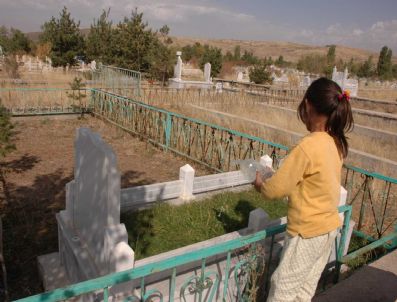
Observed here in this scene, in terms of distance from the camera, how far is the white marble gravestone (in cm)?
285

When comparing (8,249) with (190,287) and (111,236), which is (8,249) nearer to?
(111,236)

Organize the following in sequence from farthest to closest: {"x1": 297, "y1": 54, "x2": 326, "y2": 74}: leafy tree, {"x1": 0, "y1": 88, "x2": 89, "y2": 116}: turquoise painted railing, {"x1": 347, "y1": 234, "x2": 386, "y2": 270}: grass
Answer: {"x1": 297, "y1": 54, "x2": 326, "y2": 74}: leafy tree → {"x1": 0, "y1": 88, "x2": 89, "y2": 116}: turquoise painted railing → {"x1": 347, "y1": 234, "x2": 386, "y2": 270}: grass

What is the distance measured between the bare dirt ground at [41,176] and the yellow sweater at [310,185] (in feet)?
9.31

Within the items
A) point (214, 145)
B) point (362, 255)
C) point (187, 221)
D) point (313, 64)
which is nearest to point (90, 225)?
point (187, 221)

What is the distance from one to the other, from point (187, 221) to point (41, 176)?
356 cm

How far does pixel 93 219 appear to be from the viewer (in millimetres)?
3236

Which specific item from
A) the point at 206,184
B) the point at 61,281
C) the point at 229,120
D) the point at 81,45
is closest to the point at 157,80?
the point at 81,45

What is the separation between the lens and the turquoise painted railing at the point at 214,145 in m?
5.30

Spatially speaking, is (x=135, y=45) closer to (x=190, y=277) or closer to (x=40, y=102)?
(x=40, y=102)

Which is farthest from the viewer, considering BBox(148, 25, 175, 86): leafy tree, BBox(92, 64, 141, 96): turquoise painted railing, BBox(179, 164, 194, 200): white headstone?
BBox(148, 25, 175, 86): leafy tree

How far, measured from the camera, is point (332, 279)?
3.38m

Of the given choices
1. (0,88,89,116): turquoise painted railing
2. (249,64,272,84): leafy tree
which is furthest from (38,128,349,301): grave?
(249,64,272,84): leafy tree

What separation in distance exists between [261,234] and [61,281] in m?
2.39

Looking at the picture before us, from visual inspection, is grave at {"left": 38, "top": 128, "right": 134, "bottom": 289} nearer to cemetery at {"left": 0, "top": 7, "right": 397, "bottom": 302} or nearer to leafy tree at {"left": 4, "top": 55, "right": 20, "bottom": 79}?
cemetery at {"left": 0, "top": 7, "right": 397, "bottom": 302}
